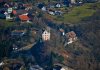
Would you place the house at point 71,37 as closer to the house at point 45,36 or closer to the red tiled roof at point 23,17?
the house at point 45,36

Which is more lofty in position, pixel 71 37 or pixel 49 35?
pixel 49 35

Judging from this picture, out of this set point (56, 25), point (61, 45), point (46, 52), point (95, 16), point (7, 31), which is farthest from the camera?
point (95, 16)

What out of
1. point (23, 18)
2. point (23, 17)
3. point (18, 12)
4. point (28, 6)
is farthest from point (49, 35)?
point (28, 6)

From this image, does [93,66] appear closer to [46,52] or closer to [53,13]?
[46,52]

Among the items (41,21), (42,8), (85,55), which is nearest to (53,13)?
(42,8)

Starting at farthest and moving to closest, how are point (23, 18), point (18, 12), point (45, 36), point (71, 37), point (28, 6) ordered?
point (28, 6) → point (18, 12) → point (23, 18) → point (71, 37) → point (45, 36)

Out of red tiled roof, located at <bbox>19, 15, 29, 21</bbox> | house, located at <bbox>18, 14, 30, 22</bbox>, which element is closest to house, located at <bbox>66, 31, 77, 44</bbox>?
house, located at <bbox>18, 14, 30, 22</bbox>

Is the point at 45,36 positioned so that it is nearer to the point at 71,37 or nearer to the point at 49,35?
the point at 49,35

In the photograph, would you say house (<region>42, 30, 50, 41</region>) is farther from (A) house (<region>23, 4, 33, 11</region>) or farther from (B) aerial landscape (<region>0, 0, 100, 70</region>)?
(A) house (<region>23, 4, 33, 11</region>)

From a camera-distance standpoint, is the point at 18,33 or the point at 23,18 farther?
the point at 23,18
